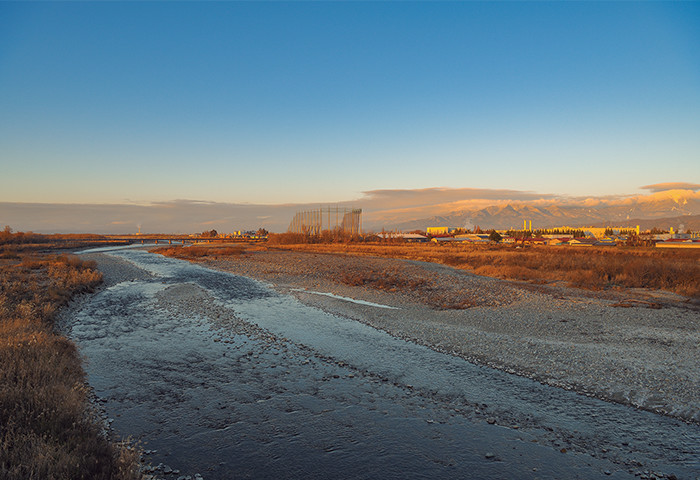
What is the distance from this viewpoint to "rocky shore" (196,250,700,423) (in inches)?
385

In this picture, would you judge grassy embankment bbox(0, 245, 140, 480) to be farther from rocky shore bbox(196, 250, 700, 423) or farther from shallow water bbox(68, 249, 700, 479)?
rocky shore bbox(196, 250, 700, 423)

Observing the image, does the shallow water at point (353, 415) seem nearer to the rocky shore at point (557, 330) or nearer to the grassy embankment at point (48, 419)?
the grassy embankment at point (48, 419)

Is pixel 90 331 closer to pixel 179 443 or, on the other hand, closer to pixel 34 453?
pixel 179 443

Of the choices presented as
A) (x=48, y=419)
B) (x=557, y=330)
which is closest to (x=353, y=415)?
(x=48, y=419)

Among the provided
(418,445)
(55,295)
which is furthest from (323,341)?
(55,295)

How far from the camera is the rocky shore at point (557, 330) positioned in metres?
9.79

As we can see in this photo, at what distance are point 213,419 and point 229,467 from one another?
5.92 ft

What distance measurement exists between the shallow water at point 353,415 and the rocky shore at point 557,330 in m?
1.10

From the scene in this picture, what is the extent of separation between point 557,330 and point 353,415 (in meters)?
10.5

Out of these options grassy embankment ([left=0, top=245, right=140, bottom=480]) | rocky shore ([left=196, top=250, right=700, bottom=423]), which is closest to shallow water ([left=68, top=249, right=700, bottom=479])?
grassy embankment ([left=0, top=245, right=140, bottom=480])

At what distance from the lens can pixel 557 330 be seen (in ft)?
49.3

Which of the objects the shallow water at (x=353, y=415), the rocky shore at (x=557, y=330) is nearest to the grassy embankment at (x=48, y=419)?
the shallow water at (x=353, y=415)

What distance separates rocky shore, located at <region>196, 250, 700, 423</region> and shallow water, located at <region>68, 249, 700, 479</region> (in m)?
1.10

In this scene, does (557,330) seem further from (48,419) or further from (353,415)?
(48,419)
